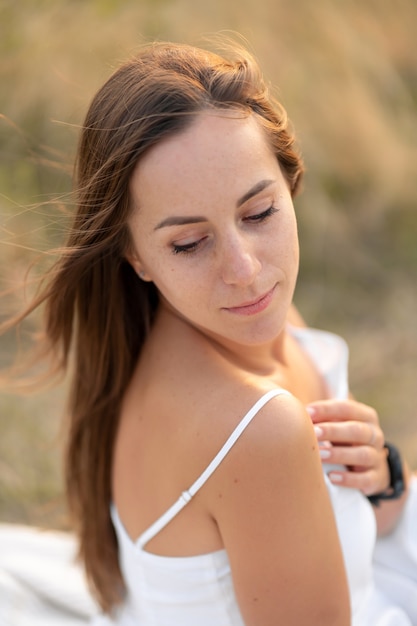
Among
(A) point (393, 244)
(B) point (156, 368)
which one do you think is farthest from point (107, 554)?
(A) point (393, 244)

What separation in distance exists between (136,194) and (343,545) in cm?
95

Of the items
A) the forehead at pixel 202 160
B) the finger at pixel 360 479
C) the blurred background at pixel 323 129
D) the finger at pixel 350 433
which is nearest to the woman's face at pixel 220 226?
the forehead at pixel 202 160

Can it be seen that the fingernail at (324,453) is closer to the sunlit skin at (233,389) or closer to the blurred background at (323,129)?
the sunlit skin at (233,389)

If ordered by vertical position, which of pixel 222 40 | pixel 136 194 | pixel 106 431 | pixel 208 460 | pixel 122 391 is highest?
pixel 222 40

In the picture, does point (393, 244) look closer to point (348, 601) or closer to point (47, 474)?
point (47, 474)

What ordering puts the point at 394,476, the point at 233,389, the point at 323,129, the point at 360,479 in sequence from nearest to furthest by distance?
the point at 233,389
the point at 360,479
the point at 394,476
the point at 323,129

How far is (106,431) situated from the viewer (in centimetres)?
208

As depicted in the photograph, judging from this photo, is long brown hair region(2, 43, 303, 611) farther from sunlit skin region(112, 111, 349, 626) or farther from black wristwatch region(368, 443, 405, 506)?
black wristwatch region(368, 443, 405, 506)

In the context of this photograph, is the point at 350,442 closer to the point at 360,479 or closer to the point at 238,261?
the point at 360,479

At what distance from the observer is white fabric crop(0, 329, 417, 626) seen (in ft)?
5.75

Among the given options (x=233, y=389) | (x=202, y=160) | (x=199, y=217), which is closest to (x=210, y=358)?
(x=233, y=389)

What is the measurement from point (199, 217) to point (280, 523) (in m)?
0.64

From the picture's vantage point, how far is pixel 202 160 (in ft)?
4.79

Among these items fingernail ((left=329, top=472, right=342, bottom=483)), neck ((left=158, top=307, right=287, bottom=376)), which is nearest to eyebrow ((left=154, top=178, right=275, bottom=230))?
neck ((left=158, top=307, right=287, bottom=376))
